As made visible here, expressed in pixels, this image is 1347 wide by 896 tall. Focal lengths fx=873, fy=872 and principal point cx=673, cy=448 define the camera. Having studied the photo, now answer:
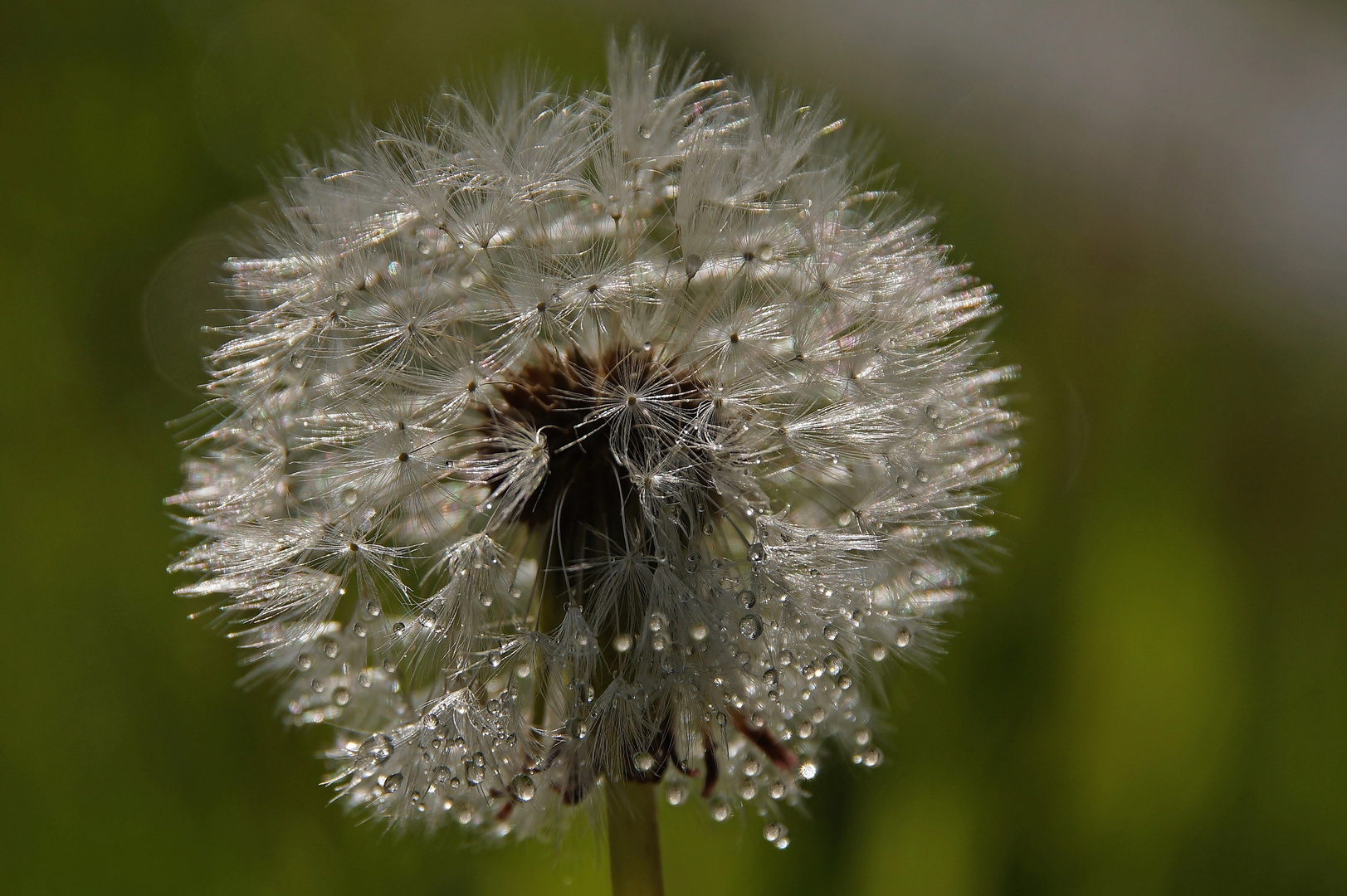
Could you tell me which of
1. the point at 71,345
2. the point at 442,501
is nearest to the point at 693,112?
the point at 442,501

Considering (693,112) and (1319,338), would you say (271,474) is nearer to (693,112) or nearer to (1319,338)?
(693,112)

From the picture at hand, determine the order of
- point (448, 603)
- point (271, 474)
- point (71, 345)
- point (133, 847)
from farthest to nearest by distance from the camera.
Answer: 1. point (71, 345)
2. point (133, 847)
3. point (271, 474)
4. point (448, 603)

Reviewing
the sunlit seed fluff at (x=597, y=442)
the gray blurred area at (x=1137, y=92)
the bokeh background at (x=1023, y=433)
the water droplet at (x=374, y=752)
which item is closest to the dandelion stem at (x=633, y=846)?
the sunlit seed fluff at (x=597, y=442)

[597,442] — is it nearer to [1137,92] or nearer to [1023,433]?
[1023,433]

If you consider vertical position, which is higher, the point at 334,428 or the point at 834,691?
the point at 334,428

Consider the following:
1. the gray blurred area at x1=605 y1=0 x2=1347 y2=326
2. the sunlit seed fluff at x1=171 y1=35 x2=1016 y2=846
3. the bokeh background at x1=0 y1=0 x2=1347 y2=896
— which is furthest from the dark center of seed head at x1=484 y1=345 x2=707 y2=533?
the gray blurred area at x1=605 y1=0 x2=1347 y2=326

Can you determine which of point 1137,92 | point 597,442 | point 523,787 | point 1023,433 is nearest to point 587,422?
point 597,442
